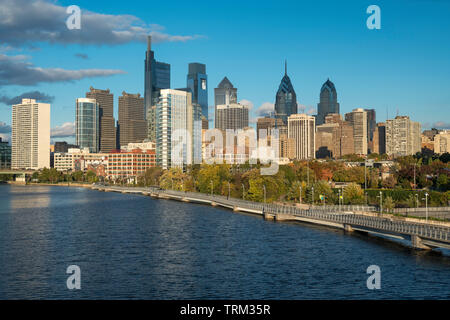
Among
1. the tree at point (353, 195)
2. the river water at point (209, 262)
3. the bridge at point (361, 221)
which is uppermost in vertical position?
the tree at point (353, 195)

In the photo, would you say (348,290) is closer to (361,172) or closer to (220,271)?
(220,271)

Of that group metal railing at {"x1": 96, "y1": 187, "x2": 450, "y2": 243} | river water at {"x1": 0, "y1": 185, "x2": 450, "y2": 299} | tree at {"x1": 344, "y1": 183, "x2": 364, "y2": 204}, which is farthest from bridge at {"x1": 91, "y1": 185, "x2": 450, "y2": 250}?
tree at {"x1": 344, "y1": 183, "x2": 364, "y2": 204}

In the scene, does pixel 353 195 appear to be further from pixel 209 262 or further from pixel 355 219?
pixel 209 262

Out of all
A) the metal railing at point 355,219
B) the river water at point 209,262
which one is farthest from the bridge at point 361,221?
the river water at point 209,262

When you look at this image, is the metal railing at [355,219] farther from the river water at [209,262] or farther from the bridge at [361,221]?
the river water at [209,262]

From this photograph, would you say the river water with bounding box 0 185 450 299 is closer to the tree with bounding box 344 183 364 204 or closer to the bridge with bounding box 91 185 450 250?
the bridge with bounding box 91 185 450 250
